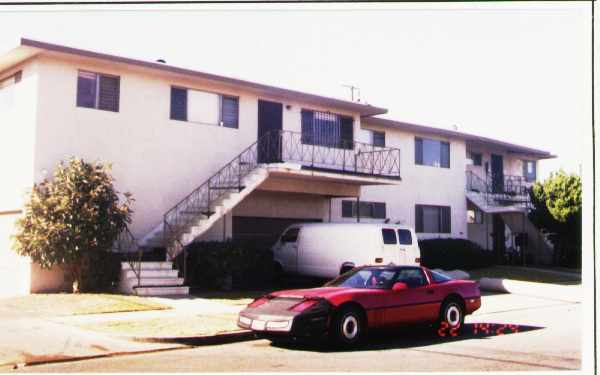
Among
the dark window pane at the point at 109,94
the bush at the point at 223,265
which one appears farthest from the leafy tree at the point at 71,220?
the dark window pane at the point at 109,94

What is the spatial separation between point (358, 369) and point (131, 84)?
44.8ft

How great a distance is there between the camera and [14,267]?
726 inches

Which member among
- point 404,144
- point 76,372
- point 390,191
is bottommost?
point 76,372

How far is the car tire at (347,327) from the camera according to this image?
10438 millimetres

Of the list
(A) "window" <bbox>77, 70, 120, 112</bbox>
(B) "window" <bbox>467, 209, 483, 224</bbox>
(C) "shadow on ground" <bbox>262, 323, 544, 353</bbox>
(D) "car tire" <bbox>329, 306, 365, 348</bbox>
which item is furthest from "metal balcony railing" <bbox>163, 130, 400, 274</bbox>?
(D) "car tire" <bbox>329, 306, 365, 348</bbox>

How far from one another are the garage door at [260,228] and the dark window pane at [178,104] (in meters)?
3.84

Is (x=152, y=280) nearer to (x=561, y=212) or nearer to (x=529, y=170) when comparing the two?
(x=561, y=212)

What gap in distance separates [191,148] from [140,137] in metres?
1.76

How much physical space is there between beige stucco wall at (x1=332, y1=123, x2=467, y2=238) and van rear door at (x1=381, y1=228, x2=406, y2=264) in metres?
6.73

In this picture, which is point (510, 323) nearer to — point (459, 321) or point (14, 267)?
point (459, 321)

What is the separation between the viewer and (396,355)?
981 cm

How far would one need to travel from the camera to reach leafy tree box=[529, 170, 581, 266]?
2761 cm

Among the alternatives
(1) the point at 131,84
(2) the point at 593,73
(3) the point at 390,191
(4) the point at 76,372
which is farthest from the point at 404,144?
(4) the point at 76,372

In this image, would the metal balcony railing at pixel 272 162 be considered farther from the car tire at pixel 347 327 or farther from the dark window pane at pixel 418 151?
the car tire at pixel 347 327
